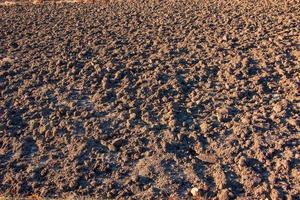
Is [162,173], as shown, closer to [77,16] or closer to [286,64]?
[286,64]

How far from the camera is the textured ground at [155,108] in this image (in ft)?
19.6

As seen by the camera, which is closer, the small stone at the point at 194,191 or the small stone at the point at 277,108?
the small stone at the point at 194,191

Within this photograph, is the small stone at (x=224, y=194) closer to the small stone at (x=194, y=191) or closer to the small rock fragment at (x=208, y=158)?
the small stone at (x=194, y=191)

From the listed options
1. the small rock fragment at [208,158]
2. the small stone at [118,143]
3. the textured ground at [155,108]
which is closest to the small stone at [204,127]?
the textured ground at [155,108]

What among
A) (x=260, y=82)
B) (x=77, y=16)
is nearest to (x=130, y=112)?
(x=260, y=82)

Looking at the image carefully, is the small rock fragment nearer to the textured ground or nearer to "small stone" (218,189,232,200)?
the textured ground

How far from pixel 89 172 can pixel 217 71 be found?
157 inches

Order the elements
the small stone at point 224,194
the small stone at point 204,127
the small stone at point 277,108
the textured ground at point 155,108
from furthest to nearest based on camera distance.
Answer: the small stone at point 277,108 → the small stone at point 204,127 → the textured ground at point 155,108 → the small stone at point 224,194

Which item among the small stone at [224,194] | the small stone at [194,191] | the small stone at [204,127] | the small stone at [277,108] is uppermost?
the small stone at [194,191]

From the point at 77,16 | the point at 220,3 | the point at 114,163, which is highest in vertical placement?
the point at 114,163

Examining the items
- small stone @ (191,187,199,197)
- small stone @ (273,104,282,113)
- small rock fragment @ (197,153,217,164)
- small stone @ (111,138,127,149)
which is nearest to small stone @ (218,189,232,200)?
small stone @ (191,187,199,197)

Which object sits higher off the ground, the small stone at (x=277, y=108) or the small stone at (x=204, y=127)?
the small stone at (x=204, y=127)

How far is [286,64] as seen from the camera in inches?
363

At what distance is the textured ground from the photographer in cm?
598
